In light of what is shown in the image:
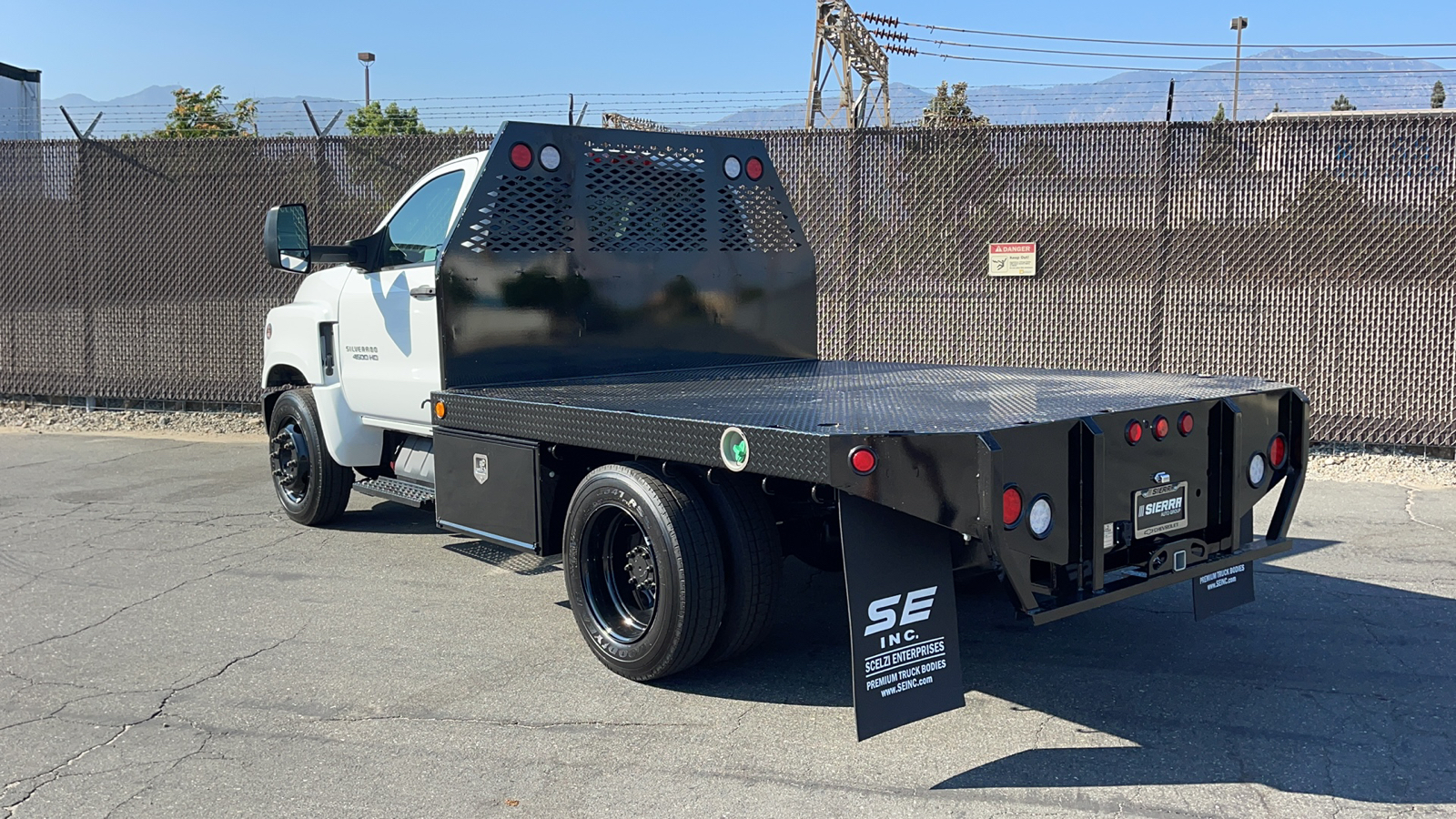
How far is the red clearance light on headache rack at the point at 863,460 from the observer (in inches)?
140

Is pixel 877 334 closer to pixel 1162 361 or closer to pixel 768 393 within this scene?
pixel 1162 361

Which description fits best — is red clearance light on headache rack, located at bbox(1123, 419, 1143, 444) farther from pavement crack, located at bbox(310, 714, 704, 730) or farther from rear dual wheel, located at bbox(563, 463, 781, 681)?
pavement crack, located at bbox(310, 714, 704, 730)

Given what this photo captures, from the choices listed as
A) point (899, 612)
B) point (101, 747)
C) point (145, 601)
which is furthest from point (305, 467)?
point (899, 612)

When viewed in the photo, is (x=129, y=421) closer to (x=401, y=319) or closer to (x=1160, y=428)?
(x=401, y=319)

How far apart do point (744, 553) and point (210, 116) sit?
74.9ft

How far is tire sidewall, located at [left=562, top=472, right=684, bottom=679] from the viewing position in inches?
168

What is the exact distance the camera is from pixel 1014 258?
32.8 feet

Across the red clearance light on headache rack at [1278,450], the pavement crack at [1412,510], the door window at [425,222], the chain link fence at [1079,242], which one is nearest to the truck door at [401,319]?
the door window at [425,222]

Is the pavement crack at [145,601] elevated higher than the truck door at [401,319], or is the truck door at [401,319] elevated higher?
the truck door at [401,319]

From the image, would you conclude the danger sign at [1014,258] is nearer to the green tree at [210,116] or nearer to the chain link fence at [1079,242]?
the chain link fence at [1079,242]

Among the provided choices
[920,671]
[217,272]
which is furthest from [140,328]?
[920,671]

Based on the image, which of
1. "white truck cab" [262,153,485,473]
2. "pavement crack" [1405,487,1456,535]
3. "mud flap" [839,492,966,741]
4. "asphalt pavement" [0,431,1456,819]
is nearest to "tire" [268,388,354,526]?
"white truck cab" [262,153,485,473]

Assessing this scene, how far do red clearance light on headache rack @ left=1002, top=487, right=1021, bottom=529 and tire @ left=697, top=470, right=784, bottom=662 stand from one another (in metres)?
1.07

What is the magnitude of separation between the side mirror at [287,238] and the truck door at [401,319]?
35cm
